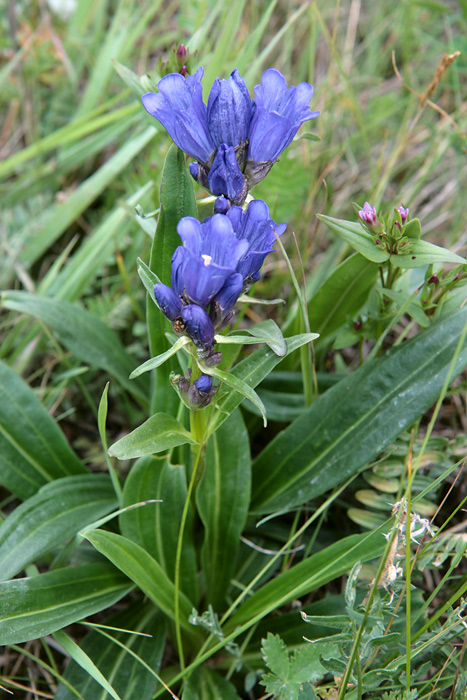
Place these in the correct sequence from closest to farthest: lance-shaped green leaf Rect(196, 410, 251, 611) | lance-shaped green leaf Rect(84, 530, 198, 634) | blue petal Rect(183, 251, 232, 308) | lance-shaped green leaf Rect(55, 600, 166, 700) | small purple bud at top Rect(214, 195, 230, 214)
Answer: blue petal Rect(183, 251, 232, 308) → small purple bud at top Rect(214, 195, 230, 214) → lance-shaped green leaf Rect(84, 530, 198, 634) → lance-shaped green leaf Rect(55, 600, 166, 700) → lance-shaped green leaf Rect(196, 410, 251, 611)

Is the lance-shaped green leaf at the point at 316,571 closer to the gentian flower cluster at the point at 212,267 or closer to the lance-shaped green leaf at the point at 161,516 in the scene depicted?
the lance-shaped green leaf at the point at 161,516

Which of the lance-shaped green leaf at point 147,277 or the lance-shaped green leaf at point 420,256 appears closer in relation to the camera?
the lance-shaped green leaf at point 147,277

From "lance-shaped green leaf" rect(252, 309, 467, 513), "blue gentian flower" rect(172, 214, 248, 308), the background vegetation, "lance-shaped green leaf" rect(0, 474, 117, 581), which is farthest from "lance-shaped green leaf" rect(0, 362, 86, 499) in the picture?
"blue gentian flower" rect(172, 214, 248, 308)

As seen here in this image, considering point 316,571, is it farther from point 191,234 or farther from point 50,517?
point 191,234

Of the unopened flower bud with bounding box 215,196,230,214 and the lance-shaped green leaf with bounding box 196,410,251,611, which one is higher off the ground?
the unopened flower bud with bounding box 215,196,230,214

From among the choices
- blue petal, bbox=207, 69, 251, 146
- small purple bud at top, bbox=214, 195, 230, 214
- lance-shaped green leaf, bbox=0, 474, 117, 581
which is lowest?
lance-shaped green leaf, bbox=0, 474, 117, 581

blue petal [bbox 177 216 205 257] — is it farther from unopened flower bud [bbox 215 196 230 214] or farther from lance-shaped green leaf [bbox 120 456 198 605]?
lance-shaped green leaf [bbox 120 456 198 605]

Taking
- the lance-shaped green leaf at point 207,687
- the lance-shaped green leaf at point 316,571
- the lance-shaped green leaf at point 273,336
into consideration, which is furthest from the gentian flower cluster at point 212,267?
the lance-shaped green leaf at point 207,687
